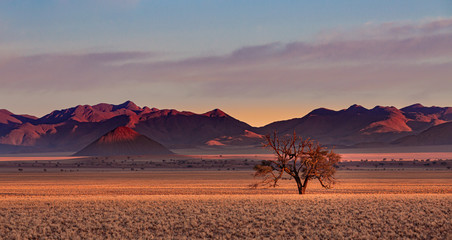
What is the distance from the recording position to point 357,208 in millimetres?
28219

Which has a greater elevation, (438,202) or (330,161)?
(330,161)

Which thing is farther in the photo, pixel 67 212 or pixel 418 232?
pixel 67 212

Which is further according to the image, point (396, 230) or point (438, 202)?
point (438, 202)

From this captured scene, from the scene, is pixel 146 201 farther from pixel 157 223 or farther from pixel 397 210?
pixel 397 210

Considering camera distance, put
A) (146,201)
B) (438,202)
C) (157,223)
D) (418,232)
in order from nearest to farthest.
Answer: (418,232) < (157,223) < (438,202) < (146,201)

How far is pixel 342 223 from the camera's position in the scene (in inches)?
949

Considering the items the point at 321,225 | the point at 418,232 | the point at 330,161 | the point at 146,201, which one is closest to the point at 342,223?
the point at 321,225

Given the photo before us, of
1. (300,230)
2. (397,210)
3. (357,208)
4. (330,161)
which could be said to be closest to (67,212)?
(300,230)

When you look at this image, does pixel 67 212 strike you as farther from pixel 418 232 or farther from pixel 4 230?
pixel 418 232

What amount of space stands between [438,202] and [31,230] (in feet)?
68.4

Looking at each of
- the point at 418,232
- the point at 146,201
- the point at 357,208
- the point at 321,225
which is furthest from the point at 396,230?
the point at 146,201

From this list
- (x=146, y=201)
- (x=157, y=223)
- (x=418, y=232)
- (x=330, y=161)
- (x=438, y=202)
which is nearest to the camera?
(x=418, y=232)

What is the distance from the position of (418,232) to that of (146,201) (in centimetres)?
1560

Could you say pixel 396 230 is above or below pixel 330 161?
below
